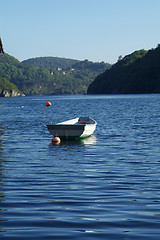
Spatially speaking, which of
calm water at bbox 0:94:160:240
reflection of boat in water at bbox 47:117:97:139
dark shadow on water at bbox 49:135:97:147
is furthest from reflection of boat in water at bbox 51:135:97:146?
calm water at bbox 0:94:160:240

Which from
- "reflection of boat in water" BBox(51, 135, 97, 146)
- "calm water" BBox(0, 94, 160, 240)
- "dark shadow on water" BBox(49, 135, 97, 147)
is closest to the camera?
"calm water" BBox(0, 94, 160, 240)

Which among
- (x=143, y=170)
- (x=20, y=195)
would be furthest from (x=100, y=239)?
(x=143, y=170)

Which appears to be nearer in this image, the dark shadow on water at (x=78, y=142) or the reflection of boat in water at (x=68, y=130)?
the dark shadow on water at (x=78, y=142)

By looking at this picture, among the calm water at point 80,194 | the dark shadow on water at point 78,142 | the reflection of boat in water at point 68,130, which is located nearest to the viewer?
the calm water at point 80,194

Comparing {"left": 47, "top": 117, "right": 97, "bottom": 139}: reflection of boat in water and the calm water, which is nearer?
the calm water

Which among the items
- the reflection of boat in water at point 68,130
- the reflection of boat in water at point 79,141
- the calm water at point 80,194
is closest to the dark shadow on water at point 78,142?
the reflection of boat in water at point 79,141

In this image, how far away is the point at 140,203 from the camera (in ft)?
39.9

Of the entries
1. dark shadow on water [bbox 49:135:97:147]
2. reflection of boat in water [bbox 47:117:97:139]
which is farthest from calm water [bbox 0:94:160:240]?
reflection of boat in water [bbox 47:117:97:139]

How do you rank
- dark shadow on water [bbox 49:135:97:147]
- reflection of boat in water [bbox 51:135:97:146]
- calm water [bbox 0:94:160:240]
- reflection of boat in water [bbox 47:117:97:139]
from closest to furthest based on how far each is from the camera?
calm water [bbox 0:94:160:240] < dark shadow on water [bbox 49:135:97:147] < reflection of boat in water [bbox 51:135:97:146] < reflection of boat in water [bbox 47:117:97:139]

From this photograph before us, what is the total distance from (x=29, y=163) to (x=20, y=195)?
25.7 feet

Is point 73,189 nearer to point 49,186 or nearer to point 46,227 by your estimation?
point 49,186

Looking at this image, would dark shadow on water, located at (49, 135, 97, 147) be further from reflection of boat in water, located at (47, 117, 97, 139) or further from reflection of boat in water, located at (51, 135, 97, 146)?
reflection of boat in water, located at (47, 117, 97, 139)

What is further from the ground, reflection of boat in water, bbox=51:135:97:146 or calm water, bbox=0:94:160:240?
calm water, bbox=0:94:160:240

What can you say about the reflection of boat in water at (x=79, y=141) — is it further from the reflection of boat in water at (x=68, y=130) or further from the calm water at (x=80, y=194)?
the calm water at (x=80, y=194)
